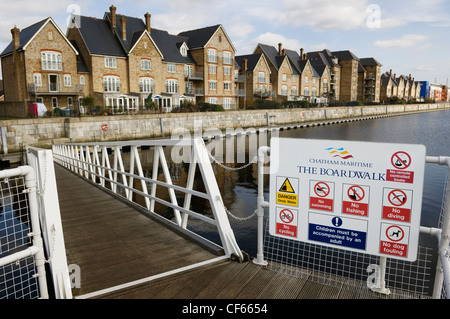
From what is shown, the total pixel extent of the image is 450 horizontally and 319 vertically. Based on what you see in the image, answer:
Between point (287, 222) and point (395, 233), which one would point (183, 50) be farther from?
point (395, 233)

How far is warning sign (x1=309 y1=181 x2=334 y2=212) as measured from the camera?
4055 mm

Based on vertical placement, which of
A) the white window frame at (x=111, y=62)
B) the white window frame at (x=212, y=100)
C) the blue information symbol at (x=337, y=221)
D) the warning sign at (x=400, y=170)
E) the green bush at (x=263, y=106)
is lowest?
the blue information symbol at (x=337, y=221)

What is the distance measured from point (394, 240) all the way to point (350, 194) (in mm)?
654

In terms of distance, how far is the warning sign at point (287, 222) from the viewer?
14.3 ft

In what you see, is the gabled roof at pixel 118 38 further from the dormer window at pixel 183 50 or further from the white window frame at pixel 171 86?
the white window frame at pixel 171 86

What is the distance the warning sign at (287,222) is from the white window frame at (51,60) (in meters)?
40.9

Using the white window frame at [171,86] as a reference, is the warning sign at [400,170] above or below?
below

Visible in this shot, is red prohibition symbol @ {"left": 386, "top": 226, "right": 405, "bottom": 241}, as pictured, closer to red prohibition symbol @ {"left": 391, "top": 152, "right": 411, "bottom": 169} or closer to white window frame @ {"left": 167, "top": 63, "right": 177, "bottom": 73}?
red prohibition symbol @ {"left": 391, "top": 152, "right": 411, "bottom": 169}

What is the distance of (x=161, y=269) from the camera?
15.5 feet

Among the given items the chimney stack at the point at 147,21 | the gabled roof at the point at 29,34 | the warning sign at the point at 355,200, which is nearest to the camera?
the warning sign at the point at 355,200

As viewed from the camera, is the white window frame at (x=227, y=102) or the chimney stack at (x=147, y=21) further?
the white window frame at (x=227, y=102)

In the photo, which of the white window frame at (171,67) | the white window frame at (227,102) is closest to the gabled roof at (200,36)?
the white window frame at (171,67)
